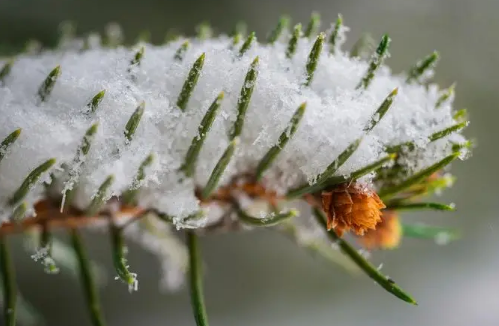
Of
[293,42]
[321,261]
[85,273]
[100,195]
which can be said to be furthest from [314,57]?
[321,261]

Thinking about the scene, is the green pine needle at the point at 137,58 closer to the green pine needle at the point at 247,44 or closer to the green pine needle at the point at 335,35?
the green pine needle at the point at 247,44

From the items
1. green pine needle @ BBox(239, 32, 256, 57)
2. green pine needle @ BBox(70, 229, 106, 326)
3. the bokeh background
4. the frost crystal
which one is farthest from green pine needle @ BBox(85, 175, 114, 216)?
the bokeh background

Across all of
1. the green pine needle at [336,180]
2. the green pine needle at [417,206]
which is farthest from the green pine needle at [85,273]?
the green pine needle at [417,206]

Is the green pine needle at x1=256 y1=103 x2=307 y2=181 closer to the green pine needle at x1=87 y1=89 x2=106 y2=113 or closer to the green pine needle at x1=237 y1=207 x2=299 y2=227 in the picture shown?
the green pine needle at x1=237 y1=207 x2=299 y2=227

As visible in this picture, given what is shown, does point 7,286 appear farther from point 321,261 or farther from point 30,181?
point 321,261

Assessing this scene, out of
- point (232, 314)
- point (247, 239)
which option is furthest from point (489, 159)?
point (232, 314)
